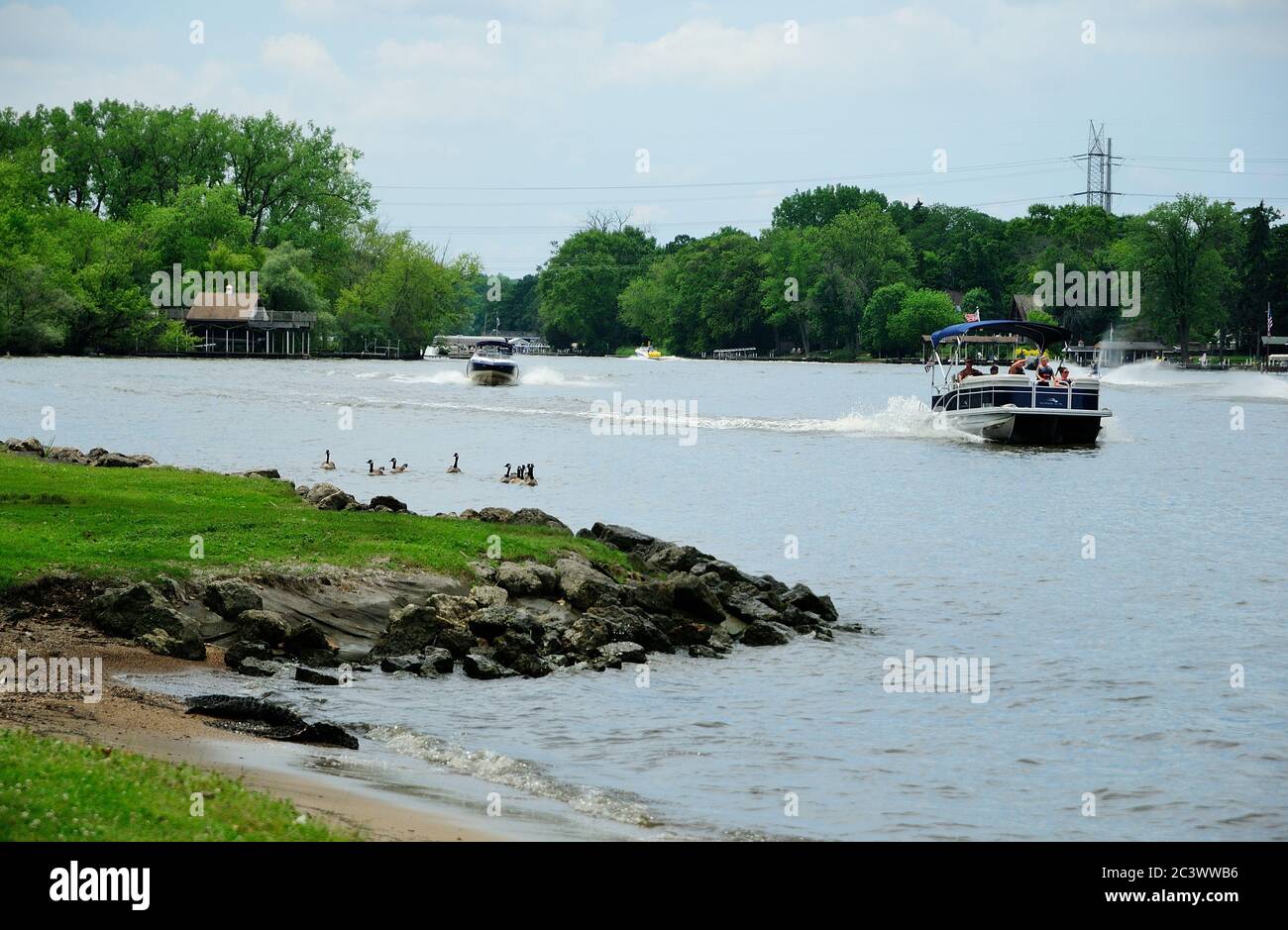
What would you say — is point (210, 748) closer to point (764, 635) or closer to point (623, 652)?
point (623, 652)

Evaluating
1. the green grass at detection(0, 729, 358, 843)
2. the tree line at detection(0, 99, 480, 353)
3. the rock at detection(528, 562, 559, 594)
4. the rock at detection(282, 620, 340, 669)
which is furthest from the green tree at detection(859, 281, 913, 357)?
the green grass at detection(0, 729, 358, 843)

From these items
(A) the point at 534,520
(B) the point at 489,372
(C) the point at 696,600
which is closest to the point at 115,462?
(A) the point at 534,520

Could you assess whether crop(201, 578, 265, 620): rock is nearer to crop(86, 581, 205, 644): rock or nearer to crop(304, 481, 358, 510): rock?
crop(86, 581, 205, 644): rock

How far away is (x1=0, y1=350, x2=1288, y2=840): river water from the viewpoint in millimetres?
14883

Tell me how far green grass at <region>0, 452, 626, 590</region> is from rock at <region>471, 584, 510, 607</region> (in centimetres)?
→ 119

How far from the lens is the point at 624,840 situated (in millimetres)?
12586

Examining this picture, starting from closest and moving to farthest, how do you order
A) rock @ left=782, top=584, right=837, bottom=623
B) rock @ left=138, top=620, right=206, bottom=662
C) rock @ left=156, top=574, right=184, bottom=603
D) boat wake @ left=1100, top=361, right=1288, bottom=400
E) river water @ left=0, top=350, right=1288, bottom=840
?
1. river water @ left=0, top=350, right=1288, bottom=840
2. rock @ left=138, top=620, right=206, bottom=662
3. rock @ left=156, top=574, right=184, bottom=603
4. rock @ left=782, top=584, right=837, bottom=623
5. boat wake @ left=1100, top=361, right=1288, bottom=400

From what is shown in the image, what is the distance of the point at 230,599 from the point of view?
2028 centimetres

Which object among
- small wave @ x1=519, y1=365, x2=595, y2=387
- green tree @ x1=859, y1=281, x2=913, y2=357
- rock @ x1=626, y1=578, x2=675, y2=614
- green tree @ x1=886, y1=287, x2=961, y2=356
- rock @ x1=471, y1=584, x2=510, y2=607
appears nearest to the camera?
rock @ x1=471, y1=584, x2=510, y2=607

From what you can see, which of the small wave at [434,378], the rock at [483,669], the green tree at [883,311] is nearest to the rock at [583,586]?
the rock at [483,669]

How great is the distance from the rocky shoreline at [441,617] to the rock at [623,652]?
2cm

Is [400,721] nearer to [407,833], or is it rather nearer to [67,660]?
[67,660]
